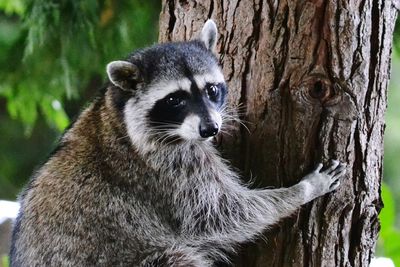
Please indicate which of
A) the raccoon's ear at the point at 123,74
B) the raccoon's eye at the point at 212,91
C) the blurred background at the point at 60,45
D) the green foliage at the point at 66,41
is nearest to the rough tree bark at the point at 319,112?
the raccoon's eye at the point at 212,91

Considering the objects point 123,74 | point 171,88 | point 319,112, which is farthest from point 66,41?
point 319,112

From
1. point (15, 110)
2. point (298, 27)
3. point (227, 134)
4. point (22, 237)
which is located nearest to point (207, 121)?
point (227, 134)

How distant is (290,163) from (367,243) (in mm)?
493

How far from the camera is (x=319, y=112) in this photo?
351cm

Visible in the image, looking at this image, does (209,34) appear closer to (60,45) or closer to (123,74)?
(123,74)

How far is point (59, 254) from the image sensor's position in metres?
3.82

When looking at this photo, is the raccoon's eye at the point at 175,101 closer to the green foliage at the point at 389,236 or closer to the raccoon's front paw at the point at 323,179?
the raccoon's front paw at the point at 323,179

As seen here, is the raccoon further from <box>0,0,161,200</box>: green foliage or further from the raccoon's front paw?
<box>0,0,161,200</box>: green foliage

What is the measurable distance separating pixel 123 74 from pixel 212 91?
444 mm

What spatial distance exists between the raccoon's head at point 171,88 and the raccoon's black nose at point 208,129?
1.2 inches

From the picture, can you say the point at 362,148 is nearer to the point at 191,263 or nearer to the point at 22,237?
the point at 191,263

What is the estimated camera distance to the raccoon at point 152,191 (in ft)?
12.5

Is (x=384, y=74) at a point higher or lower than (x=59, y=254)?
higher

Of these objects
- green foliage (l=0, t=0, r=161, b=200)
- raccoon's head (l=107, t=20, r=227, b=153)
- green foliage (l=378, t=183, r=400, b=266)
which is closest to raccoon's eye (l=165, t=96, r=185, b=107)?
raccoon's head (l=107, t=20, r=227, b=153)
